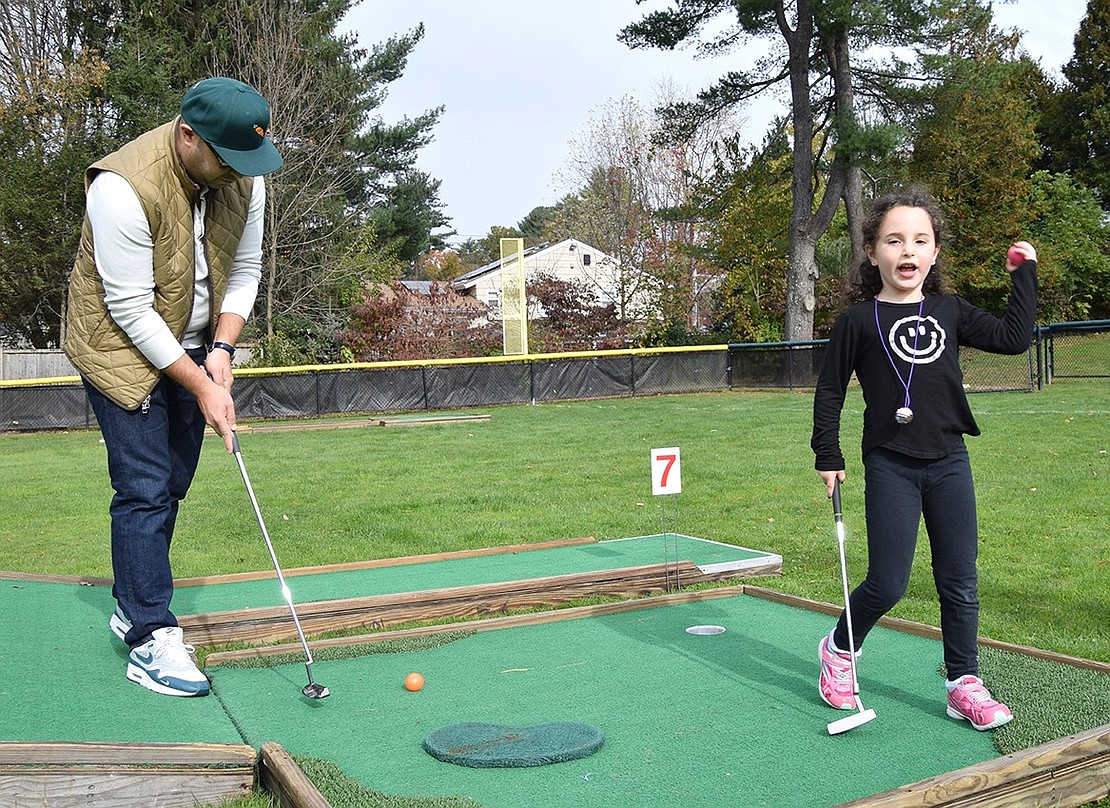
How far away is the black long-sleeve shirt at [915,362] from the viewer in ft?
10.9

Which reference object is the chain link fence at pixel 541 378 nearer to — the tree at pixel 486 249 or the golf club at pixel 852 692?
the golf club at pixel 852 692

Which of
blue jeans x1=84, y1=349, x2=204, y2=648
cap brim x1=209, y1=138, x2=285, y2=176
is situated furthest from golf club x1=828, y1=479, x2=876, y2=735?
blue jeans x1=84, y1=349, x2=204, y2=648

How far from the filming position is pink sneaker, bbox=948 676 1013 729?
10.5 feet

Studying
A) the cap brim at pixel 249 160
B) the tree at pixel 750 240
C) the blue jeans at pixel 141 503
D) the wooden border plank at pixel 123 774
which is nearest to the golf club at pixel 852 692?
the wooden border plank at pixel 123 774

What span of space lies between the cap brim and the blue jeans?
78 centimetres

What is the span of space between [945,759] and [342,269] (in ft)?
94.8

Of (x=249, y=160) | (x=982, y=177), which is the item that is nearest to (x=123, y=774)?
(x=249, y=160)

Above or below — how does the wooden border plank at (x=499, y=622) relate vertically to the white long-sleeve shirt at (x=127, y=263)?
below

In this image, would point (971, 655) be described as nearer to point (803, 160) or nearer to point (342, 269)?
point (803, 160)

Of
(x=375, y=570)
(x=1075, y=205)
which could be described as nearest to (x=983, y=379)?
(x=1075, y=205)

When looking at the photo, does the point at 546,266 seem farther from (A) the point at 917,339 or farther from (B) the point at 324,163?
(A) the point at 917,339

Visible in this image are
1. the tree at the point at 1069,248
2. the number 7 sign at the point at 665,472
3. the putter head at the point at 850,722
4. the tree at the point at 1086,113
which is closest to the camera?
the putter head at the point at 850,722

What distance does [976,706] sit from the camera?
127 inches

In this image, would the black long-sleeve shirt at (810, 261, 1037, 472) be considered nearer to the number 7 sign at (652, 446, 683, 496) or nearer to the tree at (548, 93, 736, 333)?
the number 7 sign at (652, 446, 683, 496)
